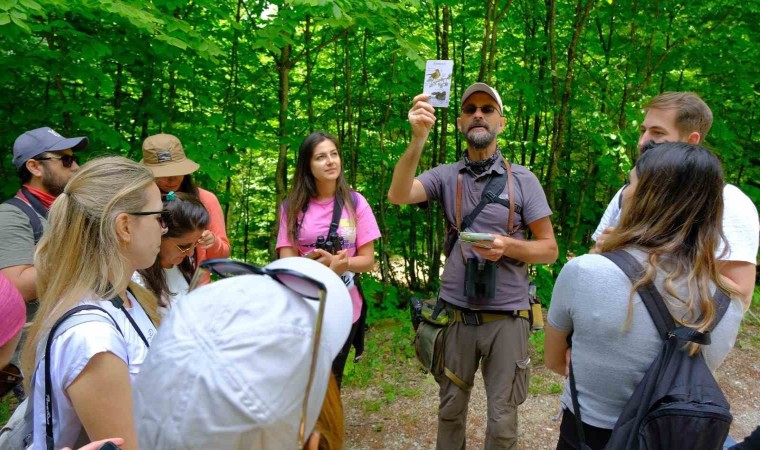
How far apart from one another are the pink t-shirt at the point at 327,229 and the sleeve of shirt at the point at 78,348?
1.79m

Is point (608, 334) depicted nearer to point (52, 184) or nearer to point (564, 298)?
point (564, 298)

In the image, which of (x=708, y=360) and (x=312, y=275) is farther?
(x=708, y=360)

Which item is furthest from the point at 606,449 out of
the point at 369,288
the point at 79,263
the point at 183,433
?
the point at 369,288

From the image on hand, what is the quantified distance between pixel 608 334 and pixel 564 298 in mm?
179

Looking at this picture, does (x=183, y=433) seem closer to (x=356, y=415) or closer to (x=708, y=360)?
(x=708, y=360)

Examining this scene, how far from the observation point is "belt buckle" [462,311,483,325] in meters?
2.87

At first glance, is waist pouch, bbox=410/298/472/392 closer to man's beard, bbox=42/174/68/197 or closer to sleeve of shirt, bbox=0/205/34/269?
sleeve of shirt, bbox=0/205/34/269

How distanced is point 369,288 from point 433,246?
1735 millimetres

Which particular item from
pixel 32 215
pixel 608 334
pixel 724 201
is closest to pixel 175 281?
pixel 32 215

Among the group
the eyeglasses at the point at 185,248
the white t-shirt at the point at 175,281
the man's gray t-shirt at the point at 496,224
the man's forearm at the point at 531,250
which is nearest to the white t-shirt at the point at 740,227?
the man's forearm at the point at 531,250

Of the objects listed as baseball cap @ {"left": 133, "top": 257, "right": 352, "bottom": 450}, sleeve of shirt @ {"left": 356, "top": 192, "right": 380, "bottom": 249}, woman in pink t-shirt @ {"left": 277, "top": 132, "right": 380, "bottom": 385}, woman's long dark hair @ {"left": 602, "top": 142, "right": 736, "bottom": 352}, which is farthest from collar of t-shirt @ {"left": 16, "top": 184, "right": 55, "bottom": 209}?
woman's long dark hair @ {"left": 602, "top": 142, "right": 736, "bottom": 352}

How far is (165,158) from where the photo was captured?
3.30m

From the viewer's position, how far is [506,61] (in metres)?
6.85

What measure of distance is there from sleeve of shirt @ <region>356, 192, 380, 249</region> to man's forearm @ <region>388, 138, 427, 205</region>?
40cm
